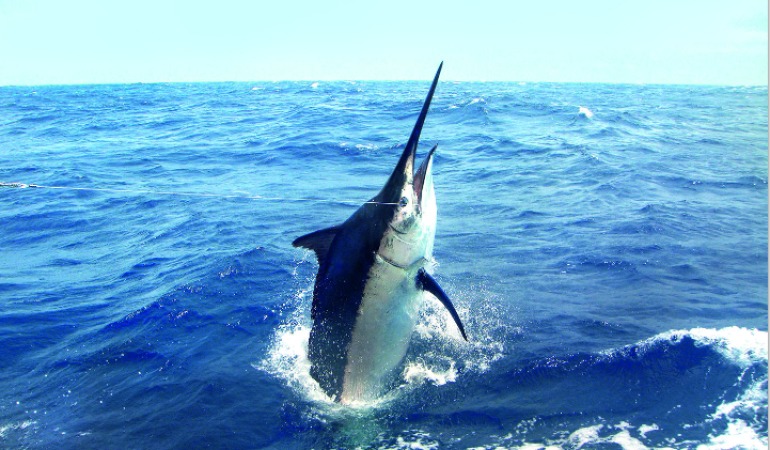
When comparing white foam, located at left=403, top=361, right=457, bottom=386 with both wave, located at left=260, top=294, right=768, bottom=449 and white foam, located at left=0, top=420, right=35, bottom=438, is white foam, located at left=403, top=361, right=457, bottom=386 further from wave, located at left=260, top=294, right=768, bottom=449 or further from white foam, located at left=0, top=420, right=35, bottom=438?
white foam, located at left=0, top=420, right=35, bottom=438

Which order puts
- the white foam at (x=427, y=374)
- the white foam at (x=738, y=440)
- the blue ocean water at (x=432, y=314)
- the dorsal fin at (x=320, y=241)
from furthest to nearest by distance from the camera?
1. the white foam at (x=427, y=374)
2. the blue ocean water at (x=432, y=314)
3. the dorsal fin at (x=320, y=241)
4. the white foam at (x=738, y=440)

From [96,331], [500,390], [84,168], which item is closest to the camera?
[500,390]

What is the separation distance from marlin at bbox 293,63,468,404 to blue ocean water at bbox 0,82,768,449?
41 cm

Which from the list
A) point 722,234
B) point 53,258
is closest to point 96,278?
point 53,258

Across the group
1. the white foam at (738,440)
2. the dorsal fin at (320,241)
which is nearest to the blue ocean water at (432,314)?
the white foam at (738,440)

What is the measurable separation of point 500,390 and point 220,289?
482cm

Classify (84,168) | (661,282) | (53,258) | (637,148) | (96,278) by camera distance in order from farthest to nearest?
(637,148)
(84,168)
(53,258)
(96,278)
(661,282)

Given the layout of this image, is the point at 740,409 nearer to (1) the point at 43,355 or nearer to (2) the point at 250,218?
(1) the point at 43,355

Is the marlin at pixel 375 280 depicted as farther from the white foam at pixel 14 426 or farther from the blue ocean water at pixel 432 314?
the white foam at pixel 14 426

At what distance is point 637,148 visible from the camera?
22.5 metres

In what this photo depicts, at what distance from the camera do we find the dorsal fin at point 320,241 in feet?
16.8

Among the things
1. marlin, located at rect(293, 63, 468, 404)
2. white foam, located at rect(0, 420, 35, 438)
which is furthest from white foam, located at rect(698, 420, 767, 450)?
white foam, located at rect(0, 420, 35, 438)

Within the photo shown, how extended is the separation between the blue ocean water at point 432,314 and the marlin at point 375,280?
1.33 ft

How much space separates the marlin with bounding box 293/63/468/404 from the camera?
486 cm
